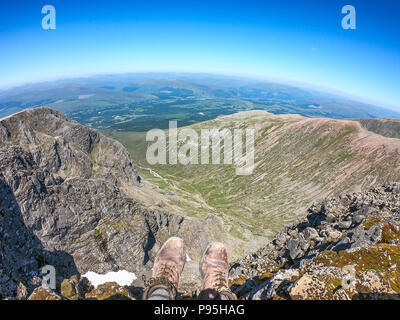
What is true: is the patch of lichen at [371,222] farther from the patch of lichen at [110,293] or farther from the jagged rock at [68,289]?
the jagged rock at [68,289]

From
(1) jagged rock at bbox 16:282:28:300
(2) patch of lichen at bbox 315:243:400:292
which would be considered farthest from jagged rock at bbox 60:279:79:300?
(2) patch of lichen at bbox 315:243:400:292

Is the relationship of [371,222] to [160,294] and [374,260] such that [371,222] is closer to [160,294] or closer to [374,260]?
[374,260]

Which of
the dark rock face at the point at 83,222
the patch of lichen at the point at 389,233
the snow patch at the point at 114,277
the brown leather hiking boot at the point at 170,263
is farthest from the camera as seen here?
the dark rock face at the point at 83,222

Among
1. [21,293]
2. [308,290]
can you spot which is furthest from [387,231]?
[21,293]

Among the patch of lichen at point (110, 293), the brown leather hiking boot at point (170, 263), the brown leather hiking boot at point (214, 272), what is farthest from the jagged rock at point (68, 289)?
the brown leather hiking boot at point (214, 272)

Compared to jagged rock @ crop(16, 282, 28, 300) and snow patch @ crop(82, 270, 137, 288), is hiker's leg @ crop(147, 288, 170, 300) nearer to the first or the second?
jagged rock @ crop(16, 282, 28, 300)

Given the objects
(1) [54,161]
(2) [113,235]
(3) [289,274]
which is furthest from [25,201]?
(3) [289,274]
